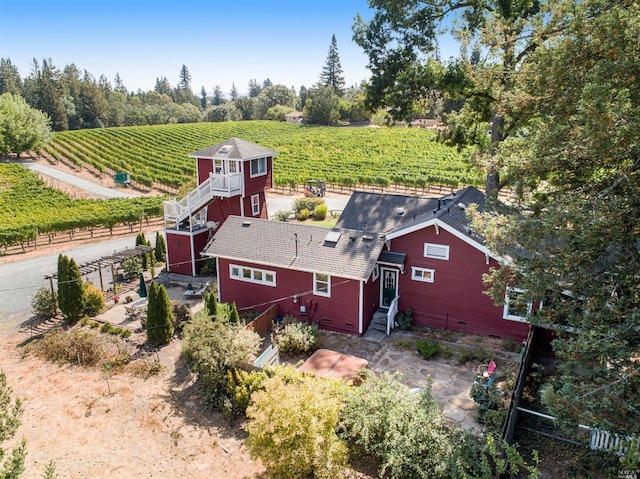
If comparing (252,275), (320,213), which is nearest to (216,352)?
(252,275)

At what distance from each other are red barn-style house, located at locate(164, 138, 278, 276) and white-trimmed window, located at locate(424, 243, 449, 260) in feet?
37.3

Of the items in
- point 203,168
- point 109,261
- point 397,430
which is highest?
point 203,168

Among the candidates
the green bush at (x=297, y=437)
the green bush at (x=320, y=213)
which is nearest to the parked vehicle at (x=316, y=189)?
the green bush at (x=320, y=213)

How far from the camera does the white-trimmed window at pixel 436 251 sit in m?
15.7

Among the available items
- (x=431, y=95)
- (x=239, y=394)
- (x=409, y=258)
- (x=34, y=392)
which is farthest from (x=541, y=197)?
(x=34, y=392)

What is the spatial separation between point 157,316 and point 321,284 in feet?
19.5

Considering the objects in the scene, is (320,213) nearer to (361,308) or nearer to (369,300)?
(369,300)

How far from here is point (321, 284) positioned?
16609 millimetres

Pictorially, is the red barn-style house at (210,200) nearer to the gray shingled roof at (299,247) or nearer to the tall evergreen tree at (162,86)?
the gray shingled roof at (299,247)

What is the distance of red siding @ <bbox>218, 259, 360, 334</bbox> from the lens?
53.1 ft

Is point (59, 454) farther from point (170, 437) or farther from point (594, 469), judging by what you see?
point (594, 469)

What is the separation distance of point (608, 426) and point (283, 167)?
5364cm

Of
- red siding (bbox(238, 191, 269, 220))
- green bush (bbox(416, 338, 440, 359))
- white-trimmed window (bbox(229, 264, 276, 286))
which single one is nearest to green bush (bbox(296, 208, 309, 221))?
red siding (bbox(238, 191, 269, 220))

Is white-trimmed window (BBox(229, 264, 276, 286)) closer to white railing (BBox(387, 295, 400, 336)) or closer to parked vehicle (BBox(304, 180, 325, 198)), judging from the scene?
white railing (BBox(387, 295, 400, 336))
